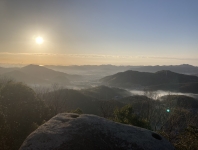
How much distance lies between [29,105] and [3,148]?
44.9ft

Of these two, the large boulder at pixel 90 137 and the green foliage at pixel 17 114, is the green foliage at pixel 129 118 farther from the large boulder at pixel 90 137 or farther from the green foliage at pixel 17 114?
the large boulder at pixel 90 137

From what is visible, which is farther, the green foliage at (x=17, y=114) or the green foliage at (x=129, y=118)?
the green foliage at (x=129, y=118)

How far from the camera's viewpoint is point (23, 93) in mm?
30484

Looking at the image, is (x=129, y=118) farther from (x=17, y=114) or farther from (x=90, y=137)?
(x=17, y=114)

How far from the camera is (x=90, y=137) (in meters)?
8.84

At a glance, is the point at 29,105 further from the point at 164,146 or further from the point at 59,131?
the point at 164,146

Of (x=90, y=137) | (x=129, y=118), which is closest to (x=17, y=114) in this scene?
(x=129, y=118)

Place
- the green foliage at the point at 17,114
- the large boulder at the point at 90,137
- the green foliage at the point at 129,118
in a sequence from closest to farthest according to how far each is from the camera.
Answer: the large boulder at the point at 90,137, the green foliage at the point at 17,114, the green foliage at the point at 129,118

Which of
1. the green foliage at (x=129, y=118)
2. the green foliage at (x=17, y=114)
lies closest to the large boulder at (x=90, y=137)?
the green foliage at (x=17, y=114)

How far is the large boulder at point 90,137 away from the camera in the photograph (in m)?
8.34

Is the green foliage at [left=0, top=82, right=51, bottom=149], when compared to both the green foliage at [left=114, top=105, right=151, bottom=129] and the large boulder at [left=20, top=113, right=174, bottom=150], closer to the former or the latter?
the large boulder at [left=20, top=113, right=174, bottom=150]

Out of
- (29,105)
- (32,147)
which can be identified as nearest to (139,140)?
(32,147)

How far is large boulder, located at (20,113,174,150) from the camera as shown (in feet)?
27.4

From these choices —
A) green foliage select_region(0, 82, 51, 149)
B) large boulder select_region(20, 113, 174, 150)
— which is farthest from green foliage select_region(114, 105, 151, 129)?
large boulder select_region(20, 113, 174, 150)
